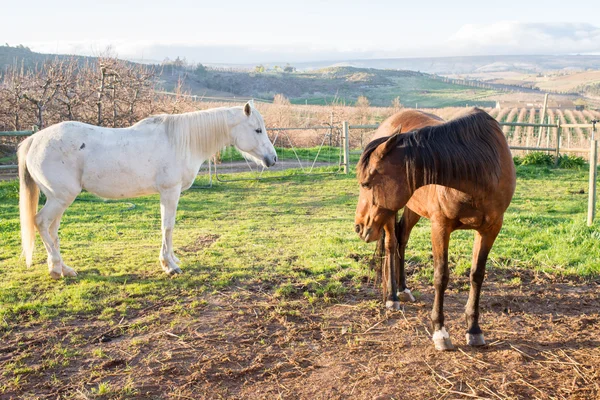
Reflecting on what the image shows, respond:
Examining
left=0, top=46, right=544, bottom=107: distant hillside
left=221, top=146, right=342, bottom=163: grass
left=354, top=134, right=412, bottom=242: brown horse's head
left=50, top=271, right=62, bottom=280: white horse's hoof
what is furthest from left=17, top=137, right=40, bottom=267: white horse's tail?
left=0, top=46, right=544, bottom=107: distant hillside

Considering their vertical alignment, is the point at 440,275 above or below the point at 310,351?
above

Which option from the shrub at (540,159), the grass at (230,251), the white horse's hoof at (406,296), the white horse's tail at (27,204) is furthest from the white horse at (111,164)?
the shrub at (540,159)

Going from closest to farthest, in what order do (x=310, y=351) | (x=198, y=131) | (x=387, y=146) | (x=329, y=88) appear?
1. (x=387, y=146)
2. (x=310, y=351)
3. (x=198, y=131)
4. (x=329, y=88)

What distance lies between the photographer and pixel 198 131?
5.32 m

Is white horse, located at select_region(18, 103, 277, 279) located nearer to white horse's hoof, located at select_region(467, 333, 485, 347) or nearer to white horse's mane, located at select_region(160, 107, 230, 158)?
white horse's mane, located at select_region(160, 107, 230, 158)

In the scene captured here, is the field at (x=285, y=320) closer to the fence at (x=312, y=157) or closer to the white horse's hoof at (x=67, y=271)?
the white horse's hoof at (x=67, y=271)

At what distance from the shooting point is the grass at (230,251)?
4.50m

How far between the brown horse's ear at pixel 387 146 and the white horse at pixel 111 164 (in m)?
2.80

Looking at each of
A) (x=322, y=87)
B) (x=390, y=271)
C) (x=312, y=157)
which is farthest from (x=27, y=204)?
(x=322, y=87)

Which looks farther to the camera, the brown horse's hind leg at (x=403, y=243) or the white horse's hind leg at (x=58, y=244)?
the white horse's hind leg at (x=58, y=244)

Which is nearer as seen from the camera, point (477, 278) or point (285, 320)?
point (477, 278)

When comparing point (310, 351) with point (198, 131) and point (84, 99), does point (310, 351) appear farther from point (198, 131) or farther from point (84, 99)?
point (84, 99)

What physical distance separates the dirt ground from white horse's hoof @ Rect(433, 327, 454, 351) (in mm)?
55

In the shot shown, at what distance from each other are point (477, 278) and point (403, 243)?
1008 millimetres
